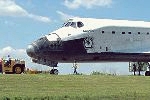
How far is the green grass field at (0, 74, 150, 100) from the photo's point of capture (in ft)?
61.4

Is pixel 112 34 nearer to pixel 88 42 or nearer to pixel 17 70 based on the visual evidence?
pixel 88 42

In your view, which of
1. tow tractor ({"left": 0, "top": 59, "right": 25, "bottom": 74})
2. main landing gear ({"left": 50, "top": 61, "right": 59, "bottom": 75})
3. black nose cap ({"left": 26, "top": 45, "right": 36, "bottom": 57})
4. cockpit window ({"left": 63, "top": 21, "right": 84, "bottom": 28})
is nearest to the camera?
black nose cap ({"left": 26, "top": 45, "right": 36, "bottom": 57})

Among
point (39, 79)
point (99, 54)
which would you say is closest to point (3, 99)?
point (39, 79)

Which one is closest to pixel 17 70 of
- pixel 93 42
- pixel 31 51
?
pixel 31 51

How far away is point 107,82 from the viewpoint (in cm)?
2662

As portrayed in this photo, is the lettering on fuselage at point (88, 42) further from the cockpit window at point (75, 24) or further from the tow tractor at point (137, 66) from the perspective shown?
the tow tractor at point (137, 66)

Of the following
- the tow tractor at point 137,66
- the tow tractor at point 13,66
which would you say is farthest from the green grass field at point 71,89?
the tow tractor at point 137,66

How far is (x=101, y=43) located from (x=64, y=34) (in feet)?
11.1

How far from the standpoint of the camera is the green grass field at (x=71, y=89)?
18703 millimetres

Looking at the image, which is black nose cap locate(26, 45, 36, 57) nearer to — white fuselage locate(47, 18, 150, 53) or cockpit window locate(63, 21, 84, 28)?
white fuselage locate(47, 18, 150, 53)

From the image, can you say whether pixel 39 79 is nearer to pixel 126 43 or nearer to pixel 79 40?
pixel 79 40

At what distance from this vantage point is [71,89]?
22.3 metres

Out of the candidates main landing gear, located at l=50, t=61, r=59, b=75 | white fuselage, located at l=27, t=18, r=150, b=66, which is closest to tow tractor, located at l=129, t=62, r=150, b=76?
white fuselage, located at l=27, t=18, r=150, b=66

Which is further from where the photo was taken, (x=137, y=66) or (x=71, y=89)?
(x=137, y=66)
